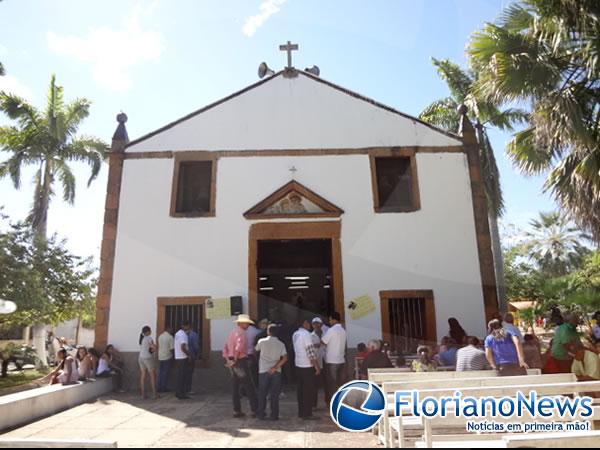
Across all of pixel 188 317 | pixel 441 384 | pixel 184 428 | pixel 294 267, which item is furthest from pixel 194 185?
pixel 441 384

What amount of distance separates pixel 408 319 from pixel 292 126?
581 cm

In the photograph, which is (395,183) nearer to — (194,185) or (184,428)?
(194,185)

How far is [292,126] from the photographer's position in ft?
41.1

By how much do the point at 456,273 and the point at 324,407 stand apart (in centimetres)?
505

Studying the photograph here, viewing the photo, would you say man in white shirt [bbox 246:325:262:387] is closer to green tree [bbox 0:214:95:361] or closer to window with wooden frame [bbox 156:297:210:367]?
window with wooden frame [bbox 156:297:210:367]

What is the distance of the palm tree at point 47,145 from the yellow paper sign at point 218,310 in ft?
43.8

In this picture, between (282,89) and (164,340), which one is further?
(282,89)

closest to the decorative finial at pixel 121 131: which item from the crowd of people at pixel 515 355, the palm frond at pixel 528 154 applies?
the crowd of people at pixel 515 355

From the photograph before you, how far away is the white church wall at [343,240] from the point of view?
11.2 meters

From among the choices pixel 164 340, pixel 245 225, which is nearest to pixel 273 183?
pixel 245 225

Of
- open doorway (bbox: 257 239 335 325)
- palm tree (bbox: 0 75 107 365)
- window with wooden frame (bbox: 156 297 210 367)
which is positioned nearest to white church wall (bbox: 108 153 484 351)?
window with wooden frame (bbox: 156 297 210 367)

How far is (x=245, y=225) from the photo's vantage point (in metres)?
11.7

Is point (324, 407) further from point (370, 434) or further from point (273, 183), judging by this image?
point (273, 183)

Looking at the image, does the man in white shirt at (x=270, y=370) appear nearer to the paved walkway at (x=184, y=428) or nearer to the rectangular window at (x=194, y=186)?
the paved walkway at (x=184, y=428)
